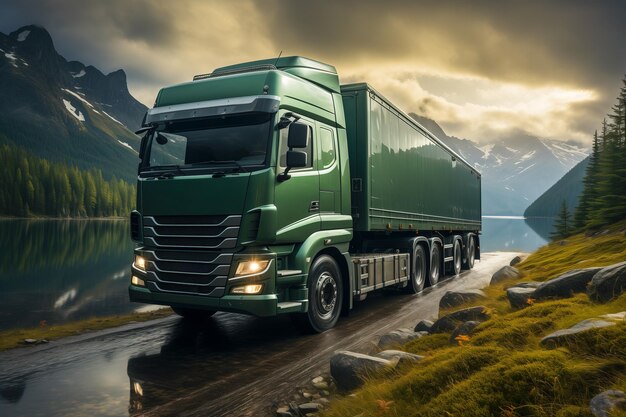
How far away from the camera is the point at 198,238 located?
7242 millimetres

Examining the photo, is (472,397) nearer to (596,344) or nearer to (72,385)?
(596,344)

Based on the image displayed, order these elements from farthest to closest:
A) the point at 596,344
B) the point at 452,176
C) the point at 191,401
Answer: the point at 452,176, the point at 191,401, the point at 596,344

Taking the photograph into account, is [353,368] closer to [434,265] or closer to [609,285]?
[609,285]

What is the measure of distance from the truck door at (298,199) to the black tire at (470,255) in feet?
45.6

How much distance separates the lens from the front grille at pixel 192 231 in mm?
7027

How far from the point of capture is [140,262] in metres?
7.82

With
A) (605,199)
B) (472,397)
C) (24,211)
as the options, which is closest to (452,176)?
(472,397)

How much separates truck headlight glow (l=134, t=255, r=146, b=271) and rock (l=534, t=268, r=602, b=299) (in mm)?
5864

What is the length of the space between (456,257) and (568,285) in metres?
11.8

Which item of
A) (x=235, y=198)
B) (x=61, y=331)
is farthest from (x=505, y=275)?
(x=61, y=331)

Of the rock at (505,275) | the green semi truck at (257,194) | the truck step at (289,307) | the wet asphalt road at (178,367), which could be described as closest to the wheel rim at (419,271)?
the rock at (505,275)

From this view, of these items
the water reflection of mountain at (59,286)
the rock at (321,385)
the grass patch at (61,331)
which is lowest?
the water reflection of mountain at (59,286)

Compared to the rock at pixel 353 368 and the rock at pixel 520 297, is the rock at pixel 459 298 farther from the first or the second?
the rock at pixel 353 368

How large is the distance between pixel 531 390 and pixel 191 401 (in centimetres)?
333
